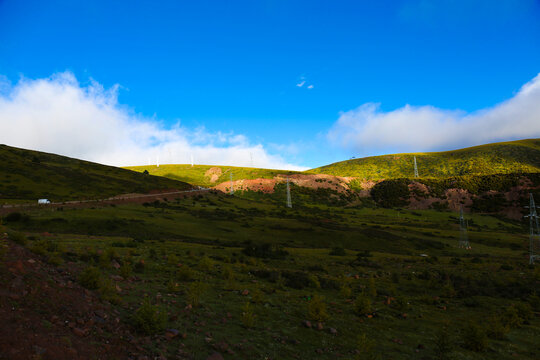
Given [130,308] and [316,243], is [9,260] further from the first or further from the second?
[316,243]

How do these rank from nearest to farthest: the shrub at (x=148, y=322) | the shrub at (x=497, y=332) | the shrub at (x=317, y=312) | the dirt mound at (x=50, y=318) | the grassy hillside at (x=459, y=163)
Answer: the dirt mound at (x=50, y=318) < the shrub at (x=148, y=322) < the shrub at (x=497, y=332) < the shrub at (x=317, y=312) < the grassy hillside at (x=459, y=163)

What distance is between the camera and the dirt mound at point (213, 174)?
175 meters

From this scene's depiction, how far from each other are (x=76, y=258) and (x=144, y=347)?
9721 mm

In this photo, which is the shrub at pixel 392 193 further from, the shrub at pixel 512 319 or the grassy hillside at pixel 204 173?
the shrub at pixel 512 319

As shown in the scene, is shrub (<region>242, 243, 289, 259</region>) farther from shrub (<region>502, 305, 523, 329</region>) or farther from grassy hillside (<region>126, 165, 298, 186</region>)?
grassy hillside (<region>126, 165, 298, 186</region>)

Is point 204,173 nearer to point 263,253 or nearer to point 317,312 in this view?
point 263,253

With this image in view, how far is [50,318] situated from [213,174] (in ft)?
588

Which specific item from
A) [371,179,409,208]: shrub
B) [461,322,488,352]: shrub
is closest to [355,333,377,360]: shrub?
[461,322,488,352]: shrub

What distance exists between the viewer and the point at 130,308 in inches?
362

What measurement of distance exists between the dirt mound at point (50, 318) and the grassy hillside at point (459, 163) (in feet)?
517

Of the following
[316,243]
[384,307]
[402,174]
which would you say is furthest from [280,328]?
[402,174]

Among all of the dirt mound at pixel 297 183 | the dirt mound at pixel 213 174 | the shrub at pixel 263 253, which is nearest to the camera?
the shrub at pixel 263 253

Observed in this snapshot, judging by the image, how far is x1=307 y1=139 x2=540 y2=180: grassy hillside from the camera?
454 ft

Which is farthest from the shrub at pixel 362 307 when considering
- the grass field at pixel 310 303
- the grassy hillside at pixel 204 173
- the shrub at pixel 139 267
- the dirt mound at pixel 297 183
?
the grassy hillside at pixel 204 173
